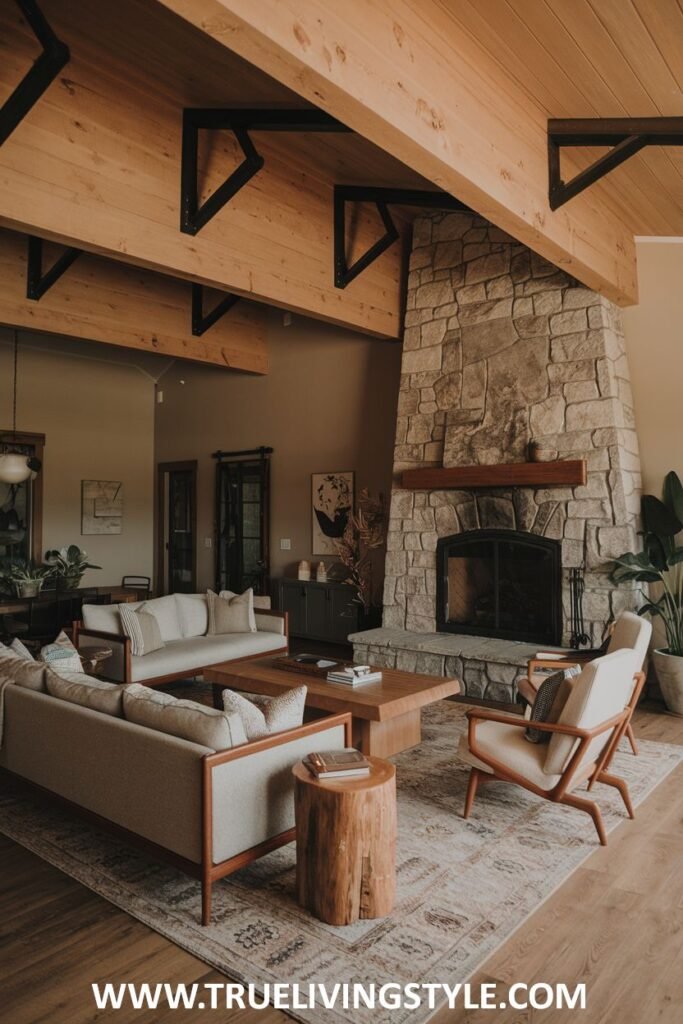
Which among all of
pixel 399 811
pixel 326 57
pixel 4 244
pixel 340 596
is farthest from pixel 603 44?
pixel 340 596

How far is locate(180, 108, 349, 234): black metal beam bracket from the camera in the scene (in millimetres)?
4539

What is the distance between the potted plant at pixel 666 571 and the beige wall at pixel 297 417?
9.23 ft

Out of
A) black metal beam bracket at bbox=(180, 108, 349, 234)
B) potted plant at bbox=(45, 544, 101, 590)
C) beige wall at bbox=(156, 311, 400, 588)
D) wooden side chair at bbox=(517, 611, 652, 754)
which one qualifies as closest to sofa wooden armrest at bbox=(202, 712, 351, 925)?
wooden side chair at bbox=(517, 611, 652, 754)

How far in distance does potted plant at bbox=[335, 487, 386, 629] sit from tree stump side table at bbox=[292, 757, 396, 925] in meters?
4.63

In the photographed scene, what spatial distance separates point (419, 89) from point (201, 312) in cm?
510

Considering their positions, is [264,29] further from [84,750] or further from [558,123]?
[84,750]

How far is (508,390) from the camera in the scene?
6.09m

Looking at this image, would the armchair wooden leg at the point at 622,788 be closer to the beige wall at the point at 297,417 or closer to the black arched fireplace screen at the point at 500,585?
the black arched fireplace screen at the point at 500,585

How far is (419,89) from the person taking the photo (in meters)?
3.14


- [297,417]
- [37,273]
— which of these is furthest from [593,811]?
[297,417]

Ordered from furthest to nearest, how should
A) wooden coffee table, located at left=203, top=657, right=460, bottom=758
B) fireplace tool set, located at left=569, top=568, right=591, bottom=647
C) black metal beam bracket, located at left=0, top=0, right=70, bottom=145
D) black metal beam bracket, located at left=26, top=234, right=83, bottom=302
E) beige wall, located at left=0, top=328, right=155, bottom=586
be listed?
beige wall, located at left=0, top=328, right=155, bottom=586 < black metal beam bracket, located at left=26, top=234, right=83, bottom=302 < fireplace tool set, located at left=569, top=568, right=591, bottom=647 < wooden coffee table, located at left=203, top=657, right=460, bottom=758 < black metal beam bracket, located at left=0, top=0, right=70, bottom=145

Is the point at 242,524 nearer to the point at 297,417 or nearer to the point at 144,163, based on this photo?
the point at 297,417

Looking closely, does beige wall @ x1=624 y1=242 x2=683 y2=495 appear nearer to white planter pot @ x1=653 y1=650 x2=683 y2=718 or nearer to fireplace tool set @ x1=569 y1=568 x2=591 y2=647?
fireplace tool set @ x1=569 y1=568 x2=591 y2=647

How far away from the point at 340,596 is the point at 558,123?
4811mm
